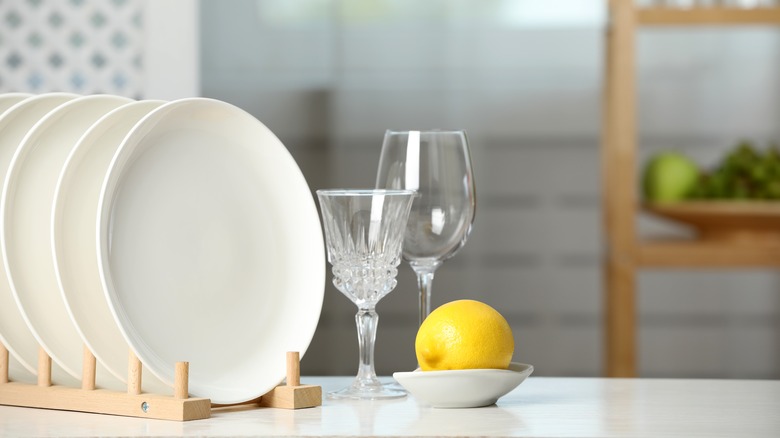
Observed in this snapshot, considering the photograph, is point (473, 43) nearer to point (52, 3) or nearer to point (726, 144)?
point (726, 144)

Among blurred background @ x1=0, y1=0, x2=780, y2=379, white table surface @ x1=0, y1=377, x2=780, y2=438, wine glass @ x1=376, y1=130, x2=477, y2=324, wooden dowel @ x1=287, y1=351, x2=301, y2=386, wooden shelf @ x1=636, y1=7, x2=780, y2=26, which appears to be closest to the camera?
white table surface @ x1=0, y1=377, x2=780, y2=438

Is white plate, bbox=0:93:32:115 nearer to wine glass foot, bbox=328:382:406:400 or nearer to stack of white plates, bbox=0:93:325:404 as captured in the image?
stack of white plates, bbox=0:93:325:404

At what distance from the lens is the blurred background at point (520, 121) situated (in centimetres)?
303

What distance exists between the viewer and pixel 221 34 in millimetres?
3049

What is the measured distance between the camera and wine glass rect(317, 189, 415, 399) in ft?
2.47

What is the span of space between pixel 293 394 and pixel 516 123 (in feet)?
7.89

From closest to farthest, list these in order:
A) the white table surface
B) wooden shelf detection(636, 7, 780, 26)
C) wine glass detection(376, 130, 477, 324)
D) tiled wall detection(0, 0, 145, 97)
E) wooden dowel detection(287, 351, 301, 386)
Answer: the white table surface < wooden dowel detection(287, 351, 301, 386) < wine glass detection(376, 130, 477, 324) < wooden shelf detection(636, 7, 780, 26) < tiled wall detection(0, 0, 145, 97)

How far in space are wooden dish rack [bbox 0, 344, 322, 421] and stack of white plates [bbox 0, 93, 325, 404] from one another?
0.5 inches

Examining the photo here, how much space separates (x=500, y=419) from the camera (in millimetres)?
683

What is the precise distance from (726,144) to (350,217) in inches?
97.7

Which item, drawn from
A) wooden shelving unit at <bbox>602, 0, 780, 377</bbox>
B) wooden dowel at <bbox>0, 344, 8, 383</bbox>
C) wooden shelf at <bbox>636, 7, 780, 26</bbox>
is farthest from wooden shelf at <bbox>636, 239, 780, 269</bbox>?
wooden dowel at <bbox>0, 344, 8, 383</bbox>

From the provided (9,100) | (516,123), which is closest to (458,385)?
(9,100)

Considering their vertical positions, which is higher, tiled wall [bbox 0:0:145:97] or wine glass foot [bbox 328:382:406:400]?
tiled wall [bbox 0:0:145:97]

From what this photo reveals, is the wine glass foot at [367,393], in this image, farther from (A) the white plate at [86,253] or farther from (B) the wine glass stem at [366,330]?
(A) the white plate at [86,253]
